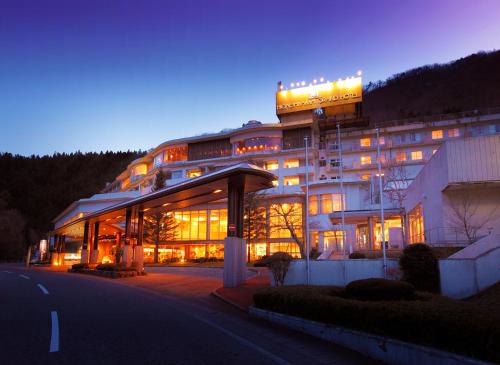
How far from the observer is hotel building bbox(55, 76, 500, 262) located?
2126 inches

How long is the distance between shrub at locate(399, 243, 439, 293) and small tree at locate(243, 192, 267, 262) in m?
33.3

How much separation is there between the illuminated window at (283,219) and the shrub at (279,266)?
33410 mm

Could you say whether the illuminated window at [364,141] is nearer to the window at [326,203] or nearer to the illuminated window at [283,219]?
the window at [326,203]

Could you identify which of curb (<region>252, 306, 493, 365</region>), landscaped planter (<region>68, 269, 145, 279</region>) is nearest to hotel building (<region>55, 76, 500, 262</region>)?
landscaped planter (<region>68, 269, 145, 279</region>)

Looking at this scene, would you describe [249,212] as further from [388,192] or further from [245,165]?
[245,165]

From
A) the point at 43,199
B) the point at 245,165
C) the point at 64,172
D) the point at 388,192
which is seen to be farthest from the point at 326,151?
the point at 64,172

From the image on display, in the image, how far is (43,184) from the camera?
134125mm

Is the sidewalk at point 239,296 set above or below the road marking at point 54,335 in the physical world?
below

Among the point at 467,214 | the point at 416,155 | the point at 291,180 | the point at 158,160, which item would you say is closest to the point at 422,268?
the point at 467,214

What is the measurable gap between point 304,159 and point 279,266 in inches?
1802

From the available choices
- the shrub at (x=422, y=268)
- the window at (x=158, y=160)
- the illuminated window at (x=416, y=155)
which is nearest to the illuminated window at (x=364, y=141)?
the illuminated window at (x=416, y=155)

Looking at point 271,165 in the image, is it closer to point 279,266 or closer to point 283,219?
point 283,219

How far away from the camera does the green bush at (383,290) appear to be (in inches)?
411

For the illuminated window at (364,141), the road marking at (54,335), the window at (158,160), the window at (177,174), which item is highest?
the illuminated window at (364,141)
